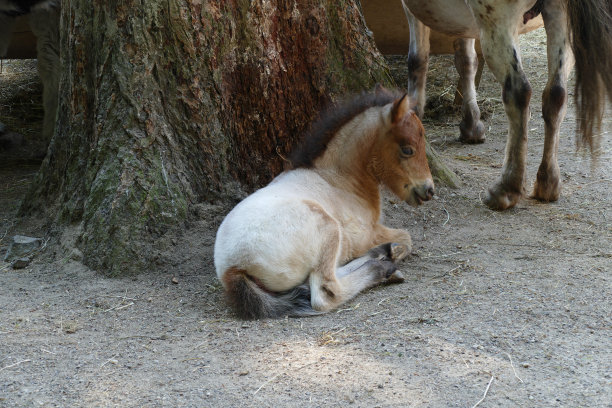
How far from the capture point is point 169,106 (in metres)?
4.17

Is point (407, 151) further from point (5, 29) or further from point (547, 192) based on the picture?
point (5, 29)

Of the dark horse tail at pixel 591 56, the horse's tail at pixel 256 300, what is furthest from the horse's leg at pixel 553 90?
the horse's tail at pixel 256 300

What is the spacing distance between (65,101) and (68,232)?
3.02 ft

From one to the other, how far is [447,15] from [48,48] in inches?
160

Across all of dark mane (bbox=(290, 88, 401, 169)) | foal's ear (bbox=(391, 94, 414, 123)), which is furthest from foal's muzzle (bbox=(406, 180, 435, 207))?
dark mane (bbox=(290, 88, 401, 169))

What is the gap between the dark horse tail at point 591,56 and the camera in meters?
4.58

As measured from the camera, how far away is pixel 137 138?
4.08 metres

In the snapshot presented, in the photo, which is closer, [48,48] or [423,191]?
[423,191]

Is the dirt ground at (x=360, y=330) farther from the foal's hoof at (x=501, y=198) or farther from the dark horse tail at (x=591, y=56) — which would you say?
the dark horse tail at (x=591, y=56)

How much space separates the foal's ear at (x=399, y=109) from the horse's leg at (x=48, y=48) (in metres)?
4.31

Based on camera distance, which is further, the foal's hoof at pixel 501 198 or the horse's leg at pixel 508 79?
the foal's hoof at pixel 501 198

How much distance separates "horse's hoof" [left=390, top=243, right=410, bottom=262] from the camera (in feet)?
12.9

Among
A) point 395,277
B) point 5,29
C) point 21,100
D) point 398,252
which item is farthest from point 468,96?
point 21,100

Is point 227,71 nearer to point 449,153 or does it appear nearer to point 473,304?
point 473,304
